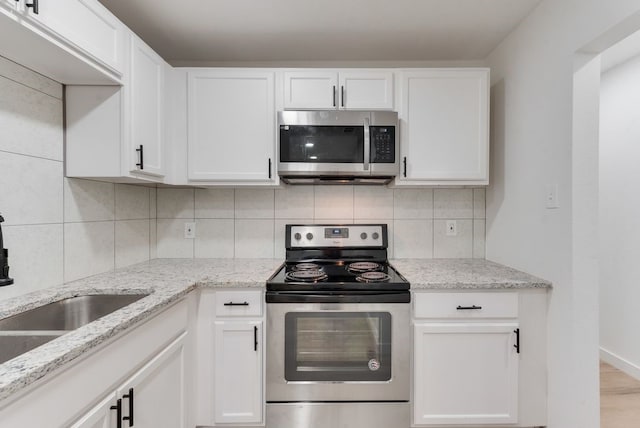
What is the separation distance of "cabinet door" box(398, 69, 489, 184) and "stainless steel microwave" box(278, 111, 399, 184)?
0.44 feet

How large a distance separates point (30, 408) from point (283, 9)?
73.7 inches

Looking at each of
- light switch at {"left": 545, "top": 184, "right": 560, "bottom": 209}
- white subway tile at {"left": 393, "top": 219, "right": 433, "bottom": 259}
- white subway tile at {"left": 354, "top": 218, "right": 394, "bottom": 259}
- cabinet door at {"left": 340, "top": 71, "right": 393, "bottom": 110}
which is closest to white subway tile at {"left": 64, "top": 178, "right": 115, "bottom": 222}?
cabinet door at {"left": 340, "top": 71, "right": 393, "bottom": 110}

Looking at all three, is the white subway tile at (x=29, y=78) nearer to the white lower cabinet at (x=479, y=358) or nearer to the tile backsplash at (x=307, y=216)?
the tile backsplash at (x=307, y=216)

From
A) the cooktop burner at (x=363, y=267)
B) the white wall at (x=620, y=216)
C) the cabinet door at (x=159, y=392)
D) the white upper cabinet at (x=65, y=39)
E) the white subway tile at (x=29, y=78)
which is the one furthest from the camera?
the white wall at (x=620, y=216)

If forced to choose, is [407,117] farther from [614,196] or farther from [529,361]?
[614,196]

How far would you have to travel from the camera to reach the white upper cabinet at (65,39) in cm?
104

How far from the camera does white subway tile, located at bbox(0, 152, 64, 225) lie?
1268 mm

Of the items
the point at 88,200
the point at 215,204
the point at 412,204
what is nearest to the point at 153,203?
the point at 215,204

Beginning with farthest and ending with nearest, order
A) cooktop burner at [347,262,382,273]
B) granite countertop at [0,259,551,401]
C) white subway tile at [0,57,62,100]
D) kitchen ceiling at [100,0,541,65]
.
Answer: cooktop burner at [347,262,382,273] < kitchen ceiling at [100,0,541,65] < white subway tile at [0,57,62,100] < granite countertop at [0,259,551,401]

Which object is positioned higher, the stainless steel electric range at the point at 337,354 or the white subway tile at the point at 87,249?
the white subway tile at the point at 87,249

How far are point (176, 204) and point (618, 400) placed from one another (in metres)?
3.21

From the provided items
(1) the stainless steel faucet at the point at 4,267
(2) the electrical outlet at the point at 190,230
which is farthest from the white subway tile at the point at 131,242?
(1) the stainless steel faucet at the point at 4,267

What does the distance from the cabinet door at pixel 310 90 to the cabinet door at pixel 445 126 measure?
424 mm

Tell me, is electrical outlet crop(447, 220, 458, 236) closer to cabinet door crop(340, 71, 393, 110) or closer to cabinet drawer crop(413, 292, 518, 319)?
cabinet drawer crop(413, 292, 518, 319)
